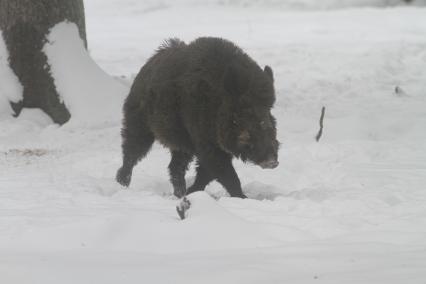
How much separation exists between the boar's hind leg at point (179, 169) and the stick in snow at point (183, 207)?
2.36 metres

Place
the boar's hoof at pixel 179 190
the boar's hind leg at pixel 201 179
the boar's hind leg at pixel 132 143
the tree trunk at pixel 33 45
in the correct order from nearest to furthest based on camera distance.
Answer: the boar's hind leg at pixel 201 179 < the boar's hoof at pixel 179 190 < the boar's hind leg at pixel 132 143 < the tree trunk at pixel 33 45

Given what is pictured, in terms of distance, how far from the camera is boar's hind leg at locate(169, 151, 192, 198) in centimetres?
687

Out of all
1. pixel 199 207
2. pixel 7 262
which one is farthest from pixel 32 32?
pixel 7 262

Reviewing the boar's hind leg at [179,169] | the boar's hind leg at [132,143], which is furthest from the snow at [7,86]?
the boar's hind leg at [179,169]

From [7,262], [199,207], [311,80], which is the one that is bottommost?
[311,80]

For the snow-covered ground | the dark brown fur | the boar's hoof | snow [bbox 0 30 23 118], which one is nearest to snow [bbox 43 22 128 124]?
the snow-covered ground

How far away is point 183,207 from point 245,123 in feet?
5.25

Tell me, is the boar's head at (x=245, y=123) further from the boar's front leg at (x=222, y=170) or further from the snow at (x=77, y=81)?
the snow at (x=77, y=81)

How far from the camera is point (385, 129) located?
916 centimetres

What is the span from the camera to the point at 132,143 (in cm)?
700

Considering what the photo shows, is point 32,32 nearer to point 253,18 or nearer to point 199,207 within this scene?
point 199,207

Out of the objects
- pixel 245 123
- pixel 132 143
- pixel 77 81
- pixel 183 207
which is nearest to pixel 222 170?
pixel 245 123

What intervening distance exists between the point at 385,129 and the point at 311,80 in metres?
3.34

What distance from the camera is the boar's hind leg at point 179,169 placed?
6.87 m
